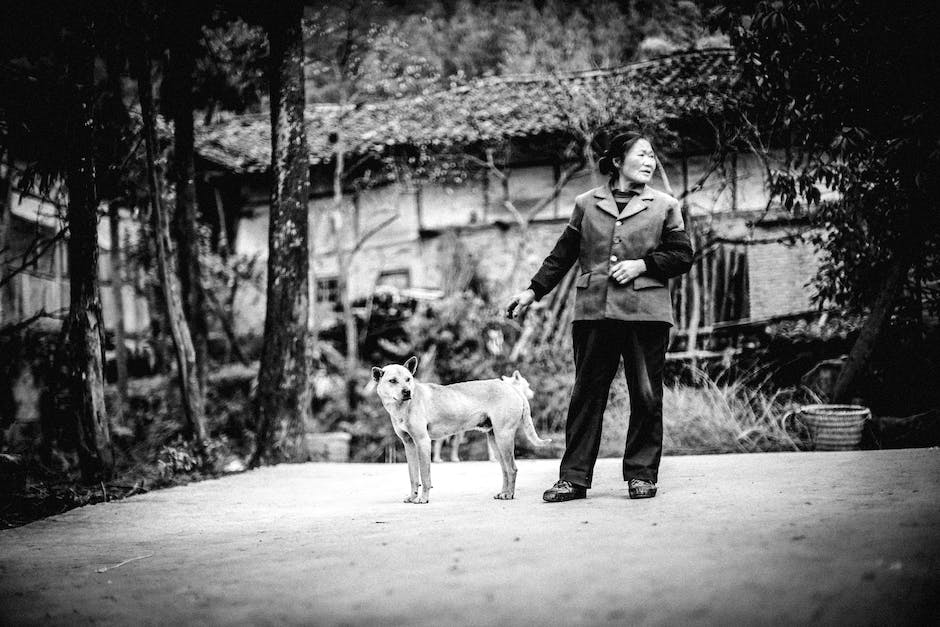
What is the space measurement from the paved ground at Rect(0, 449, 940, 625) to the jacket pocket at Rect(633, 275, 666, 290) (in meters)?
1.10

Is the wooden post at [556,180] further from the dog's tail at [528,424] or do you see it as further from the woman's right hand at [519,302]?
the woman's right hand at [519,302]

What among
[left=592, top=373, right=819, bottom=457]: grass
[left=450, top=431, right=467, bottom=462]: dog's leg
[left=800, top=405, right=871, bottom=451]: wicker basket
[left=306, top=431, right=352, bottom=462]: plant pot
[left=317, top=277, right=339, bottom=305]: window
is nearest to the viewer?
[left=800, top=405, right=871, bottom=451]: wicker basket

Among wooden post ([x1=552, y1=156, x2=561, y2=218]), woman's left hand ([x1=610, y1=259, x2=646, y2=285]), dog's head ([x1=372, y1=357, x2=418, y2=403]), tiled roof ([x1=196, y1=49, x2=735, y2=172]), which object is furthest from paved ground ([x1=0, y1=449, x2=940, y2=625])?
wooden post ([x1=552, y1=156, x2=561, y2=218])

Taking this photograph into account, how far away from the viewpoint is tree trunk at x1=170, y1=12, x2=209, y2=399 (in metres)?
10.2

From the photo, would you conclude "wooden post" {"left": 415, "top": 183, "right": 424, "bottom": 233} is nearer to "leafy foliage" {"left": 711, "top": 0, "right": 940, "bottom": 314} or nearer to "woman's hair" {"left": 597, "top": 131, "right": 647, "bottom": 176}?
"leafy foliage" {"left": 711, "top": 0, "right": 940, "bottom": 314}

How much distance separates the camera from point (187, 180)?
10922mm

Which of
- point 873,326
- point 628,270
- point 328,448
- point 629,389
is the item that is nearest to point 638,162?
point 628,270

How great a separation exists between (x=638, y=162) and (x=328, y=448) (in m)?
7.34

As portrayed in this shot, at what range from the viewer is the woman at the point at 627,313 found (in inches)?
164

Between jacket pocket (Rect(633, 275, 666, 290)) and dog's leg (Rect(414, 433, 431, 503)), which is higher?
jacket pocket (Rect(633, 275, 666, 290))

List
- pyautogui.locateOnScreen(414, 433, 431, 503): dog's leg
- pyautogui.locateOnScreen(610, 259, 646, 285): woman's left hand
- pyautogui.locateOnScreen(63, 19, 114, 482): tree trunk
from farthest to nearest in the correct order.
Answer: pyautogui.locateOnScreen(63, 19, 114, 482): tree trunk
pyautogui.locateOnScreen(414, 433, 431, 503): dog's leg
pyautogui.locateOnScreen(610, 259, 646, 285): woman's left hand

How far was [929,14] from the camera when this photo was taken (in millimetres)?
6531

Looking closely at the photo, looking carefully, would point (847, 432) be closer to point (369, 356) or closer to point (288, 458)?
point (288, 458)

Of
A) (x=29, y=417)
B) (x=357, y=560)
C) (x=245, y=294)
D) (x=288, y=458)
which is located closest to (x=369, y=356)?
(x=245, y=294)
